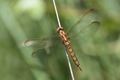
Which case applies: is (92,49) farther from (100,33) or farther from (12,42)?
(12,42)

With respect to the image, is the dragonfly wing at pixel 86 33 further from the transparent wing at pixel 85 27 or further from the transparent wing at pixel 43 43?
the transparent wing at pixel 43 43

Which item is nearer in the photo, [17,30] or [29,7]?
[29,7]

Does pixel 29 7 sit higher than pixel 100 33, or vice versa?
pixel 29 7

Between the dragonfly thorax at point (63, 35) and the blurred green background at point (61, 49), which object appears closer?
the dragonfly thorax at point (63, 35)

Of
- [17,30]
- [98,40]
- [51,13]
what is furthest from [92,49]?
[17,30]

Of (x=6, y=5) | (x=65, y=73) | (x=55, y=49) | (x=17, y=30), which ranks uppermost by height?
(x=6, y=5)

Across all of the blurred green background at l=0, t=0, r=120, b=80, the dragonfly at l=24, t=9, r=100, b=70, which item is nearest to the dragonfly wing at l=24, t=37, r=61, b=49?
the dragonfly at l=24, t=9, r=100, b=70

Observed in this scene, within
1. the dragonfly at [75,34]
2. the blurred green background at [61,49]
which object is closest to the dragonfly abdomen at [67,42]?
the dragonfly at [75,34]
